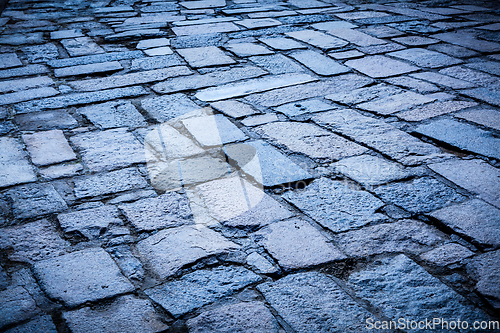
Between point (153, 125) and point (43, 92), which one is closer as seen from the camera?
point (153, 125)

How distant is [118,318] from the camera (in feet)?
5.31

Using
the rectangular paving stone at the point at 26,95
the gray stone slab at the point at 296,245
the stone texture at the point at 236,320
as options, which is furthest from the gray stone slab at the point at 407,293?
the rectangular paving stone at the point at 26,95

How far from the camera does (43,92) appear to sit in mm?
3666

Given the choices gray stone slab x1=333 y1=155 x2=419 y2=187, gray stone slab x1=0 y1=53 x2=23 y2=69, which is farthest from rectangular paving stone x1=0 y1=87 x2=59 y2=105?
gray stone slab x1=333 y1=155 x2=419 y2=187

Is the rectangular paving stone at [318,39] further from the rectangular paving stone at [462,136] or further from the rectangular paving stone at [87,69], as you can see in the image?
the rectangular paving stone at [87,69]

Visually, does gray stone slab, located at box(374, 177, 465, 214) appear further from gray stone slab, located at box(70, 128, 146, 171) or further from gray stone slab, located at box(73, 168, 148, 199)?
gray stone slab, located at box(70, 128, 146, 171)

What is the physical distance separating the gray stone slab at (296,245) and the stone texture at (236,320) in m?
0.27

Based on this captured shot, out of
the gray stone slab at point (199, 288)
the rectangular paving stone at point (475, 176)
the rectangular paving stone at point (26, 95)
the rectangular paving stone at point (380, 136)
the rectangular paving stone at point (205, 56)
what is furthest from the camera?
the rectangular paving stone at point (205, 56)

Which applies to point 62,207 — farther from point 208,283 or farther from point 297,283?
point 297,283

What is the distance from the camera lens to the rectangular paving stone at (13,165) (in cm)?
248

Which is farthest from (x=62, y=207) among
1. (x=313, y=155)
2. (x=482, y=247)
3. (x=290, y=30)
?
(x=290, y=30)

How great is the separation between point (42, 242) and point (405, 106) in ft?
8.70

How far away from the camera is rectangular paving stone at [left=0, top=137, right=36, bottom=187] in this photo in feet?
8.15

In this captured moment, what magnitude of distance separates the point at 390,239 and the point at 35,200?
189 centimetres
